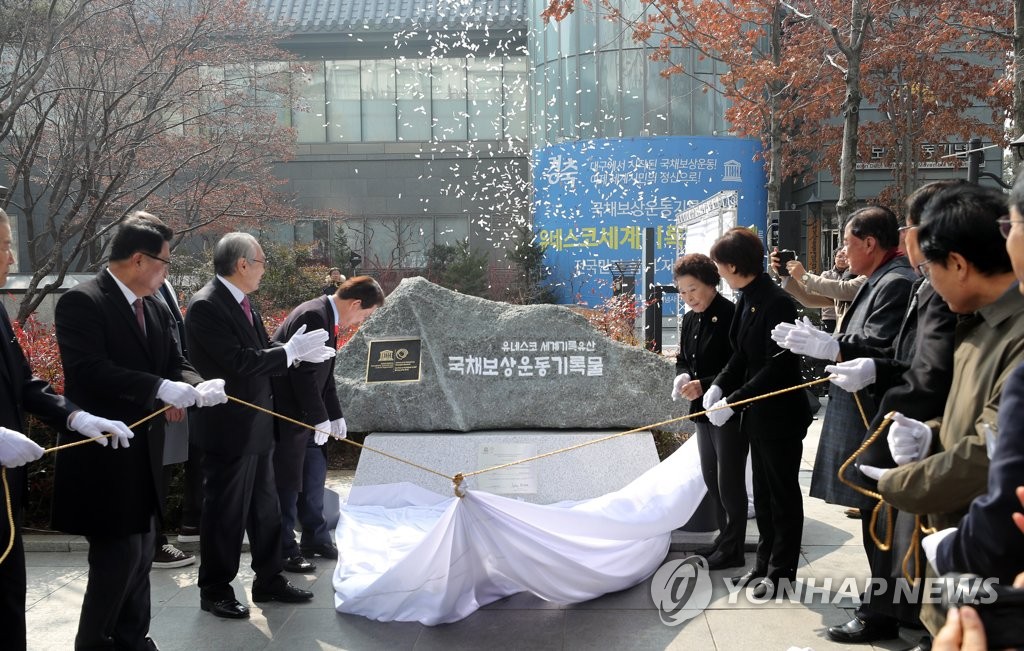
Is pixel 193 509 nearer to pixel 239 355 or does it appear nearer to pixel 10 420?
pixel 239 355

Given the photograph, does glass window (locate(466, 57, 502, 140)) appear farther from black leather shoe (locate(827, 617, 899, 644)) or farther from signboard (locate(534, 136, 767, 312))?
black leather shoe (locate(827, 617, 899, 644))

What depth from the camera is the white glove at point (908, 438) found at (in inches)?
90.6

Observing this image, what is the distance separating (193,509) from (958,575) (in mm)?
4055

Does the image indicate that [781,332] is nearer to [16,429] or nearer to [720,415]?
[720,415]

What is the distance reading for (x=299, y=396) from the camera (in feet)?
14.9

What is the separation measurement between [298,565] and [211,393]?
1.45 metres

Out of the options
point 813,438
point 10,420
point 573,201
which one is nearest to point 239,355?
point 10,420

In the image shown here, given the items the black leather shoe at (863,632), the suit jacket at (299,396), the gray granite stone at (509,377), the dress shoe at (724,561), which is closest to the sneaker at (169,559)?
the suit jacket at (299,396)

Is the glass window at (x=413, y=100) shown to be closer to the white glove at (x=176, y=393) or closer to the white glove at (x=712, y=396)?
the white glove at (x=712, y=396)

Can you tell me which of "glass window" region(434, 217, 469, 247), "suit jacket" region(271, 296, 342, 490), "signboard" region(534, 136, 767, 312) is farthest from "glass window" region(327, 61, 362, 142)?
"suit jacket" region(271, 296, 342, 490)

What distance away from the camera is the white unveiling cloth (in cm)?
371

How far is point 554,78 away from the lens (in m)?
21.1

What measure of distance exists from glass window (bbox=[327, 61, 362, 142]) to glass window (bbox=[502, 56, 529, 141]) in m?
4.04

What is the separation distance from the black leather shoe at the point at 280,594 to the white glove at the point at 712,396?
210 centimetres
